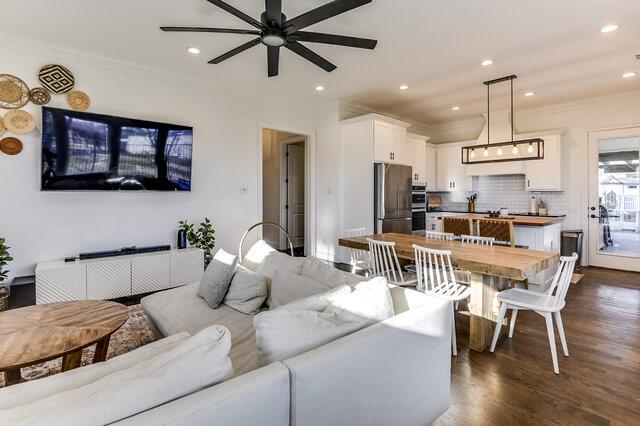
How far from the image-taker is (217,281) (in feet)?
8.25

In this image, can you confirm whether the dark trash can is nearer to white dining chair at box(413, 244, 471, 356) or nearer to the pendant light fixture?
the pendant light fixture

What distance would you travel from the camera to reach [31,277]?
3.55m

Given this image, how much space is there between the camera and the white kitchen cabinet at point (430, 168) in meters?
7.10

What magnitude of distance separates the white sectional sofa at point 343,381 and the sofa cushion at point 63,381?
0.06ft

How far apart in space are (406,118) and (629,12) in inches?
163

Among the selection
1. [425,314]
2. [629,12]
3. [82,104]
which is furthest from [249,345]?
[629,12]

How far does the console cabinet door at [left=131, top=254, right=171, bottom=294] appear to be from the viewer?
374 cm

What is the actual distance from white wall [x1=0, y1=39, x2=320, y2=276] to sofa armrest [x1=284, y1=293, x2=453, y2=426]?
3.65 meters

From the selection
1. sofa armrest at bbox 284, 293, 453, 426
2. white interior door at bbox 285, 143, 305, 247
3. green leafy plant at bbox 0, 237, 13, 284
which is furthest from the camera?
white interior door at bbox 285, 143, 305, 247

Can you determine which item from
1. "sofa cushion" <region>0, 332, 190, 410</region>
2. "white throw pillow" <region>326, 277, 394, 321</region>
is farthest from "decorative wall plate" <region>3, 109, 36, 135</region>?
"white throw pillow" <region>326, 277, 394, 321</region>

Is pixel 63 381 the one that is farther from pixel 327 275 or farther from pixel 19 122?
pixel 19 122

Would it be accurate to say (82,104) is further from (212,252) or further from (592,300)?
(592,300)

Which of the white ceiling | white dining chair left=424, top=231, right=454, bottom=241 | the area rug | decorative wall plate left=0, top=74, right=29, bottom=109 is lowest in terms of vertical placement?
the area rug

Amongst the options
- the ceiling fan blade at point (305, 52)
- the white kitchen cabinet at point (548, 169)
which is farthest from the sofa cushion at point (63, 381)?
the white kitchen cabinet at point (548, 169)
